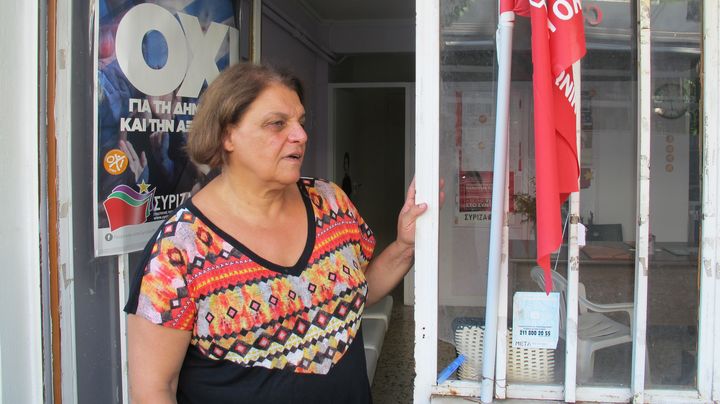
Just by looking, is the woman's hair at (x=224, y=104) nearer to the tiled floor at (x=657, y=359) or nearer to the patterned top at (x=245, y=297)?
the patterned top at (x=245, y=297)

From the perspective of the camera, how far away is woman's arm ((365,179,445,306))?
1.62m

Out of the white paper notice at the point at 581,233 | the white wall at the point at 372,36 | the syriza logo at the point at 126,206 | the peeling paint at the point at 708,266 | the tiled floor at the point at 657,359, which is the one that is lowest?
the tiled floor at the point at 657,359

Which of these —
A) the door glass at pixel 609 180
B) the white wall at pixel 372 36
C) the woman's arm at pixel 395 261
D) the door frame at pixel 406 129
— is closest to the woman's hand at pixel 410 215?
the woman's arm at pixel 395 261

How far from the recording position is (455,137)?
158 centimetres

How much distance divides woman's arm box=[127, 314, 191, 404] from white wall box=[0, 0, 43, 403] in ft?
1.77

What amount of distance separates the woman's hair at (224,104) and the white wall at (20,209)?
0.55 metres

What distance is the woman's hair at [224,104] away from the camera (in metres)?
1.38

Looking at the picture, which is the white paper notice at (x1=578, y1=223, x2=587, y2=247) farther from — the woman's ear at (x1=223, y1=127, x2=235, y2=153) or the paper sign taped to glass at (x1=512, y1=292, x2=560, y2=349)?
the woman's ear at (x1=223, y1=127, x2=235, y2=153)

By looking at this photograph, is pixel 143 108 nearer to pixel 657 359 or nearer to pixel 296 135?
pixel 296 135

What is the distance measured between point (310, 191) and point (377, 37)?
15.9ft

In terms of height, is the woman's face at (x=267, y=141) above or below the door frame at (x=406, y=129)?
below

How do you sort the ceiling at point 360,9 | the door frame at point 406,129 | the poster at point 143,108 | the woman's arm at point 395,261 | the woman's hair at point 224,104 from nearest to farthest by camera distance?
the woman's hair at point 224,104 < the woman's arm at point 395,261 < the poster at point 143,108 < the ceiling at point 360,9 < the door frame at point 406,129

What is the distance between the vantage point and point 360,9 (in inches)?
214

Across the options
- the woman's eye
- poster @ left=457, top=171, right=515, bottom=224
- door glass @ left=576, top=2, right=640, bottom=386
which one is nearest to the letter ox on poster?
the woman's eye
